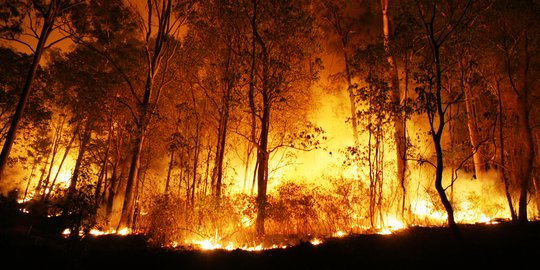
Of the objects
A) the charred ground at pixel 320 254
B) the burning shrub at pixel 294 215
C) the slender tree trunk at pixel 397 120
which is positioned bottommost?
the charred ground at pixel 320 254

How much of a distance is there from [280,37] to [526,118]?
791cm

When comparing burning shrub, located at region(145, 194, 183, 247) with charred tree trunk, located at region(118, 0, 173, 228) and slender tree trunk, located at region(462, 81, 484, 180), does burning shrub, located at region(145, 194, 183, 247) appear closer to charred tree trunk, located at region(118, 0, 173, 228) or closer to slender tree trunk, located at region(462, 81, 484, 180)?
charred tree trunk, located at region(118, 0, 173, 228)

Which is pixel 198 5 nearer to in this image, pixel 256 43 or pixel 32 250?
pixel 256 43

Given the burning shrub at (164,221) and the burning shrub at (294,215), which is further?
the burning shrub at (294,215)

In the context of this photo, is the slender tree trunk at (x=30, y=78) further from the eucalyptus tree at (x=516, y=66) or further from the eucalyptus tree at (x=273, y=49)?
the eucalyptus tree at (x=516, y=66)

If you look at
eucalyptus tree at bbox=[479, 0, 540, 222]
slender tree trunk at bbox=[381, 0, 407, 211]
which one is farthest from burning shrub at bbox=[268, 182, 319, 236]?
eucalyptus tree at bbox=[479, 0, 540, 222]

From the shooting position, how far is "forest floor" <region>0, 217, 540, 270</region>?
638cm

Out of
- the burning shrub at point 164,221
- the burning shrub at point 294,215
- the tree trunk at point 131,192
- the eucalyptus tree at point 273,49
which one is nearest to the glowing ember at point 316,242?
the burning shrub at point 294,215

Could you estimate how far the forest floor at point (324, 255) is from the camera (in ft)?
20.9

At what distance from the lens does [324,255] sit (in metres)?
7.04

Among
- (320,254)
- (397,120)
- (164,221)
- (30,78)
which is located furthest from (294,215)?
(30,78)

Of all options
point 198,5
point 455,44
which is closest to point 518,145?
point 455,44

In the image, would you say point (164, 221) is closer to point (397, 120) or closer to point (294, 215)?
point (294, 215)

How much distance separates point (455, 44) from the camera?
994 cm
